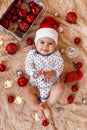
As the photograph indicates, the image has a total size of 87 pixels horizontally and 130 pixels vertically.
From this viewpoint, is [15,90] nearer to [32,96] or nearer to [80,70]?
[32,96]

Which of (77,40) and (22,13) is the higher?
(22,13)

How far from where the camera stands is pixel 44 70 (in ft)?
4.94

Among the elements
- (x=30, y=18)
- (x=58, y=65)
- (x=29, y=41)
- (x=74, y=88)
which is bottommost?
(x=74, y=88)

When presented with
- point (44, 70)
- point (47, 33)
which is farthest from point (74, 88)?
point (47, 33)

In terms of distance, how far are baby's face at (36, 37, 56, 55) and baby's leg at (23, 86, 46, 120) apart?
0.56 feet

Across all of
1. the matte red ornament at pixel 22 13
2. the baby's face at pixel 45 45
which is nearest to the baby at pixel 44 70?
the baby's face at pixel 45 45

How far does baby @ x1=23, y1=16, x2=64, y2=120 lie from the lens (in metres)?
1.48

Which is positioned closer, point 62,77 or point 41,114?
point 41,114

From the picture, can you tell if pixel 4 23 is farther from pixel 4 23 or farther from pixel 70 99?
pixel 70 99

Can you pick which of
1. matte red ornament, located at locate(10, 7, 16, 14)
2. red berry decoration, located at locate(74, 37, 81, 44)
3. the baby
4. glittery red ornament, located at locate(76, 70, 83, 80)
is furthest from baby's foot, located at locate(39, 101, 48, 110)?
matte red ornament, located at locate(10, 7, 16, 14)

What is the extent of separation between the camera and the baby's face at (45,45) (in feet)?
4.84

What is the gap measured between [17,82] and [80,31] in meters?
0.39

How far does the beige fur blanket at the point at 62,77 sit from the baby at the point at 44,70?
7 centimetres

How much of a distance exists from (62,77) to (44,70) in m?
0.11
